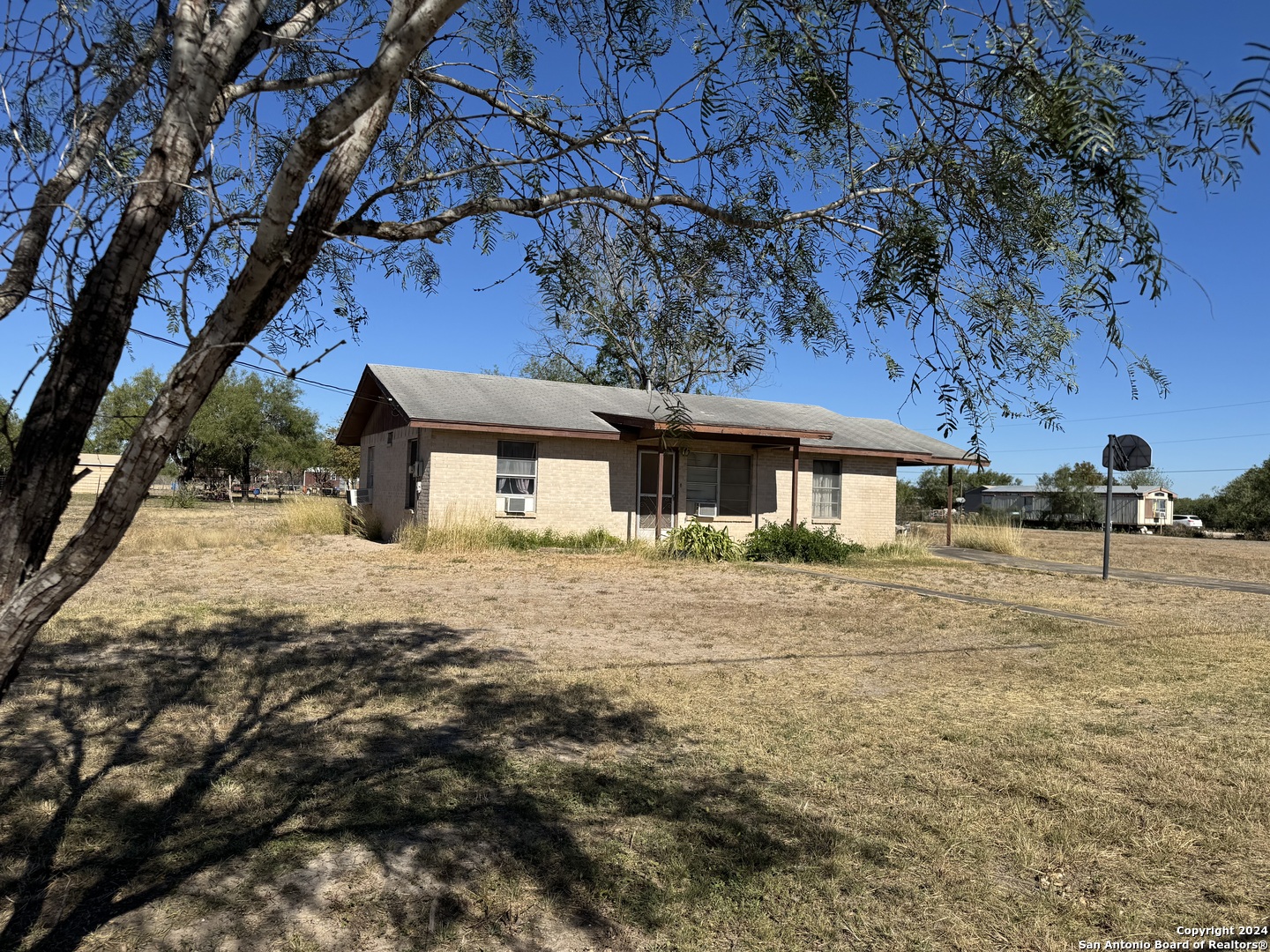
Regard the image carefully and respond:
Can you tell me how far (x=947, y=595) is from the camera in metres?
12.8

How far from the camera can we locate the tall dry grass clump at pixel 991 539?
23.6 meters

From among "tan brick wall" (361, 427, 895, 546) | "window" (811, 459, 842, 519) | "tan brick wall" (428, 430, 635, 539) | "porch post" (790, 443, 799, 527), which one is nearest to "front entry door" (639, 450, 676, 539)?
"tan brick wall" (361, 427, 895, 546)

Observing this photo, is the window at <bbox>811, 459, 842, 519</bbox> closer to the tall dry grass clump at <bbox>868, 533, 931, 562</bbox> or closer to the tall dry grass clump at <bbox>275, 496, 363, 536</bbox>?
the tall dry grass clump at <bbox>868, 533, 931, 562</bbox>

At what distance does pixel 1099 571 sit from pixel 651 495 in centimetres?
993

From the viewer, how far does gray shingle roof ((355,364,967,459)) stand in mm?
18062

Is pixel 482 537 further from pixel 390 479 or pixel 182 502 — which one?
pixel 182 502

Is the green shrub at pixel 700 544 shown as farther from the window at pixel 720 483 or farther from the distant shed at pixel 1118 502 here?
the distant shed at pixel 1118 502

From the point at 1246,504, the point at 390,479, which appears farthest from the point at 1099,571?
the point at 1246,504

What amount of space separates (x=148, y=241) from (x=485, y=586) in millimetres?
10200

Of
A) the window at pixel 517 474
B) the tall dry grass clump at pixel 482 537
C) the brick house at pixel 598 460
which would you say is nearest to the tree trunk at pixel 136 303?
the brick house at pixel 598 460

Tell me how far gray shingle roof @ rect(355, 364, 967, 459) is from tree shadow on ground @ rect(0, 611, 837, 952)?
11.2 metres

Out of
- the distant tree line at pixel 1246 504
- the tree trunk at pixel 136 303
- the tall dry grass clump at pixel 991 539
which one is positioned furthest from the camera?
the distant tree line at pixel 1246 504

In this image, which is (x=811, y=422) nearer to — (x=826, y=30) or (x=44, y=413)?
(x=826, y=30)

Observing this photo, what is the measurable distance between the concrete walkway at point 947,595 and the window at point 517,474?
16.7 ft
